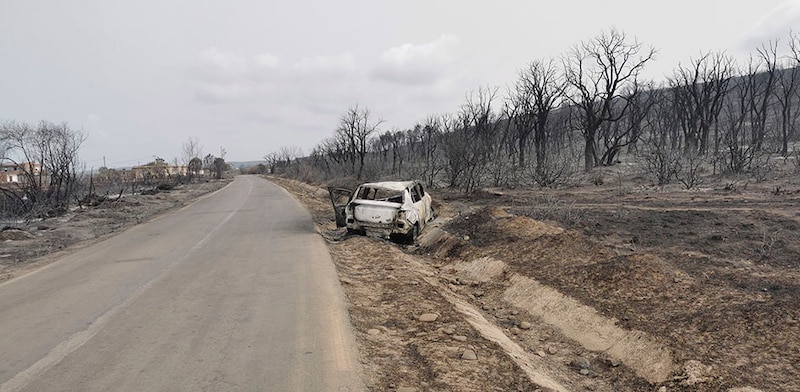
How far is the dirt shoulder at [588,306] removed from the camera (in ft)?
13.5

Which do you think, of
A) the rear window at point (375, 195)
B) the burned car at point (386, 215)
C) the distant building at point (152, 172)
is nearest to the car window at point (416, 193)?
the burned car at point (386, 215)

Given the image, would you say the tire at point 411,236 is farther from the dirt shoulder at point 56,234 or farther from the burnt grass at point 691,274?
the dirt shoulder at point 56,234

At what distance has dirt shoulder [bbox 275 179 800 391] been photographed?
4125mm

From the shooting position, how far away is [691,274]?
642 cm

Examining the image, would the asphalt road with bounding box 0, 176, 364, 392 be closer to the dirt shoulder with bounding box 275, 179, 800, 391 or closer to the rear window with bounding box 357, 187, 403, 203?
the dirt shoulder with bounding box 275, 179, 800, 391

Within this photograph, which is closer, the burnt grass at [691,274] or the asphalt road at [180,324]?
the asphalt road at [180,324]

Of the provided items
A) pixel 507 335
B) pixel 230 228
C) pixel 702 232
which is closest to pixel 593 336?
pixel 507 335

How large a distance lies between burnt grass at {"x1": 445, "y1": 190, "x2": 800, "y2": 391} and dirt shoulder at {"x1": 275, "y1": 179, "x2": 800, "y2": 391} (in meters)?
0.02

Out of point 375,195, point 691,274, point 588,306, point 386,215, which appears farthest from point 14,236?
point 691,274

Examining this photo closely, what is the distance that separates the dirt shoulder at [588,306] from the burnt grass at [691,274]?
19 millimetres

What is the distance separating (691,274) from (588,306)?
5.88 ft

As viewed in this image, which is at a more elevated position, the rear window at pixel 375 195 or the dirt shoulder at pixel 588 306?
the rear window at pixel 375 195

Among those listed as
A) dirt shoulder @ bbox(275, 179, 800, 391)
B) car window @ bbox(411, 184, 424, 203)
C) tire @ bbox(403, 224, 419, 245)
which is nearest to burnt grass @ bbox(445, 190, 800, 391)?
dirt shoulder @ bbox(275, 179, 800, 391)

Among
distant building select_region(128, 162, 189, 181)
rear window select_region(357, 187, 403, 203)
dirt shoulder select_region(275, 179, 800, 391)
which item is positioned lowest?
dirt shoulder select_region(275, 179, 800, 391)
